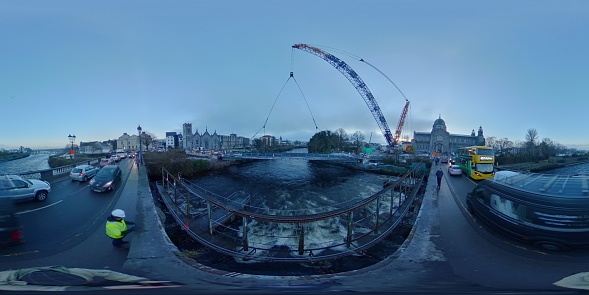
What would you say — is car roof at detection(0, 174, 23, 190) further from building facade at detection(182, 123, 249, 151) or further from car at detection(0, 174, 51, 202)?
building facade at detection(182, 123, 249, 151)

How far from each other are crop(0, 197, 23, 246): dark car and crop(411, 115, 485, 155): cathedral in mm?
87315

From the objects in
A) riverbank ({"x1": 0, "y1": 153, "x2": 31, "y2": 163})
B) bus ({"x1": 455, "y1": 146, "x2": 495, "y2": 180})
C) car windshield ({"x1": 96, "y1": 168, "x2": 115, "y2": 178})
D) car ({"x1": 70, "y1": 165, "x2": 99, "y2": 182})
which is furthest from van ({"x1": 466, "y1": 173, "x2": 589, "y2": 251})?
riverbank ({"x1": 0, "y1": 153, "x2": 31, "y2": 163})

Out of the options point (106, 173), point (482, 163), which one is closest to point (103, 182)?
point (106, 173)

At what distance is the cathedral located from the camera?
81.6 metres

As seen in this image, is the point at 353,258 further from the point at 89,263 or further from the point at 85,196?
the point at 85,196

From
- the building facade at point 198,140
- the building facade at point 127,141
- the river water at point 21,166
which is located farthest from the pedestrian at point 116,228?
the building facade at point 127,141

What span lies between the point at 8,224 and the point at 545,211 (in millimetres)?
12205

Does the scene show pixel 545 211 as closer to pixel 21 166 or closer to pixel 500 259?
pixel 500 259

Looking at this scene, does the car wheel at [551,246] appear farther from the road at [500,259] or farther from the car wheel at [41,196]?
the car wheel at [41,196]

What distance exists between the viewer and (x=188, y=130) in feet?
314

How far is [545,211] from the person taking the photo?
209 inches

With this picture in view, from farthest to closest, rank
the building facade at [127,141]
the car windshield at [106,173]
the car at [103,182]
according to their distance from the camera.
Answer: the building facade at [127,141] < the car windshield at [106,173] < the car at [103,182]

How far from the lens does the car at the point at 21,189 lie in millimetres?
8099

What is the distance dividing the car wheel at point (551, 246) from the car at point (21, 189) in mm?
16083
